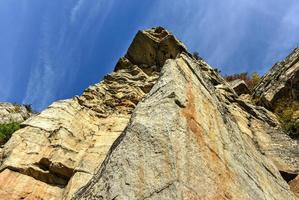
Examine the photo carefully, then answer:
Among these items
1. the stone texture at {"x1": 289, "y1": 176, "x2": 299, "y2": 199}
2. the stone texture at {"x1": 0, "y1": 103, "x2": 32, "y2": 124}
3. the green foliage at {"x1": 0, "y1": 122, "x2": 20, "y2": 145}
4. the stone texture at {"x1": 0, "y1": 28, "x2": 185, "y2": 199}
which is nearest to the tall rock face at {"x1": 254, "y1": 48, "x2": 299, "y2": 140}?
the stone texture at {"x1": 289, "y1": 176, "x2": 299, "y2": 199}

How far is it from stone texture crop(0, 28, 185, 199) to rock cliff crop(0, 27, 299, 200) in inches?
1.5

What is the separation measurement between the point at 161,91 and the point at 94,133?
7675 millimetres

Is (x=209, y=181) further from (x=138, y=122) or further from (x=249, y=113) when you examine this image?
(x=249, y=113)

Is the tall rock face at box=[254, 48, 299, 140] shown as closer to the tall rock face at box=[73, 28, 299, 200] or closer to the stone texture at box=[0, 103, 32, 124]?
the tall rock face at box=[73, 28, 299, 200]

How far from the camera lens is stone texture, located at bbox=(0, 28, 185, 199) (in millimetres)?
14891

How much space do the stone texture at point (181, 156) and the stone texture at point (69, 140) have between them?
4973mm

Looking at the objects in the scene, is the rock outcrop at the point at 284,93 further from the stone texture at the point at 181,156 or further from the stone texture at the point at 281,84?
the stone texture at the point at 181,156

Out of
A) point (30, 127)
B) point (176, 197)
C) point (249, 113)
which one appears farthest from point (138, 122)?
point (249, 113)

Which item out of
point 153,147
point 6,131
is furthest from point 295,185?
point 6,131

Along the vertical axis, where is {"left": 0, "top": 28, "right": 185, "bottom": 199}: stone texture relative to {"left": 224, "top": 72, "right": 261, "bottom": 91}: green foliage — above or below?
below

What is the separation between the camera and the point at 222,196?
30.3ft

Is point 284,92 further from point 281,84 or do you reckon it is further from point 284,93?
point 281,84

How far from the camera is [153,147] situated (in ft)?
31.0

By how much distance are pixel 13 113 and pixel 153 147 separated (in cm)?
3069
